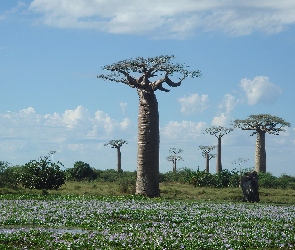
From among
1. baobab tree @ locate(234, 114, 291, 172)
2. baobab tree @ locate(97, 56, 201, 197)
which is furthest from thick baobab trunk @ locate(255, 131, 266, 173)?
baobab tree @ locate(97, 56, 201, 197)

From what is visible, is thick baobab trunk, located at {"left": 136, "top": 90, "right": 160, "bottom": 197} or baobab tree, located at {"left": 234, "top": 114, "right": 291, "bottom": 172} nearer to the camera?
thick baobab trunk, located at {"left": 136, "top": 90, "right": 160, "bottom": 197}

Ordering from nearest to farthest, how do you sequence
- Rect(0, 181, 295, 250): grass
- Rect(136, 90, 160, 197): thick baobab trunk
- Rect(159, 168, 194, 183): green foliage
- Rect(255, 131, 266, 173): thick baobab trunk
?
1. Rect(0, 181, 295, 250): grass
2. Rect(136, 90, 160, 197): thick baobab trunk
3. Rect(159, 168, 194, 183): green foliage
4. Rect(255, 131, 266, 173): thick baobab trunk

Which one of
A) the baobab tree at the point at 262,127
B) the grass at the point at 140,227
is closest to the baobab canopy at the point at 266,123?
the baobab tree at the point at 262,127

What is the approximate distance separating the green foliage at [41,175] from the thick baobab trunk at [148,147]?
5930 mm

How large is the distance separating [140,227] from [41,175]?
18.5m

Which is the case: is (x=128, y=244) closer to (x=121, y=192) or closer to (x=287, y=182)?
(x=121, y=192)

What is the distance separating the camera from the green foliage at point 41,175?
32.3m

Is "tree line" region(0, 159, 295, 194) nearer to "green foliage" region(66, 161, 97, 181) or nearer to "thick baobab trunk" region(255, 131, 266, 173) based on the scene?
"green foliage" region(66, 161, 97, 181)

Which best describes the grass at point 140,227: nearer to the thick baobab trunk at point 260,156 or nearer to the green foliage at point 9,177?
the green foliage at point 9,177

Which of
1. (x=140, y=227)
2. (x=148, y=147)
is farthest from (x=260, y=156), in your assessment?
(x=140, y=227)

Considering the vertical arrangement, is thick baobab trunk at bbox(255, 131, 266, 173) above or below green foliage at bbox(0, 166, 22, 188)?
above

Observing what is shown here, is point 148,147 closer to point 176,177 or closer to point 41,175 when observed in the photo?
point 41,175

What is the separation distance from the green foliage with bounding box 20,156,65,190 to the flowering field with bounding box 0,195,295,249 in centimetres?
1024

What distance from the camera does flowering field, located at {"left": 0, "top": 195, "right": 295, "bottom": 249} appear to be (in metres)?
12.2
